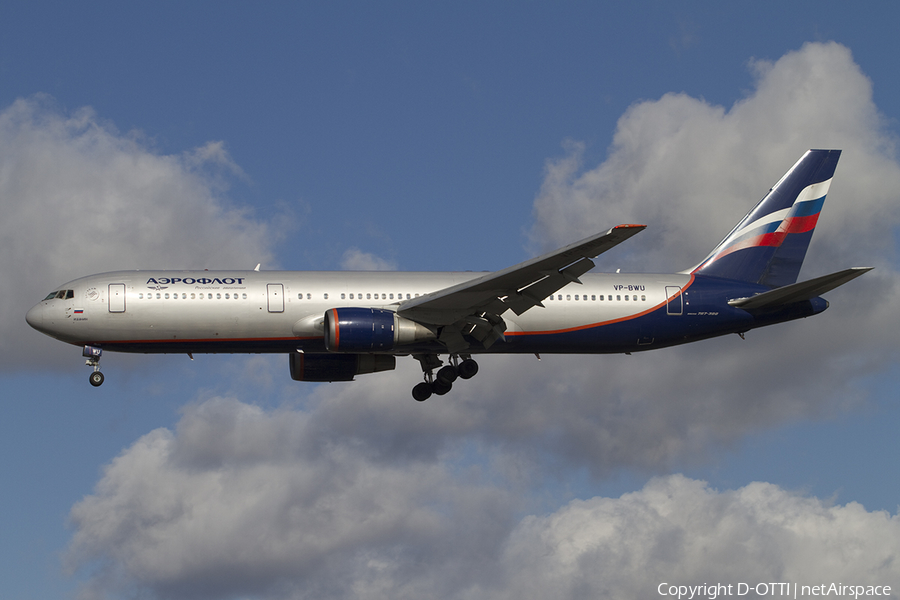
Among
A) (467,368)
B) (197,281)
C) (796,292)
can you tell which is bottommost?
(467,368)

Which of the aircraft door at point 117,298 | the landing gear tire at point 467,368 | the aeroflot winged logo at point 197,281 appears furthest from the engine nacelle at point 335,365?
the aircraft door at point 117,298

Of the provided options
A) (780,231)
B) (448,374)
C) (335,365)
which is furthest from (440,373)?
(780,231)

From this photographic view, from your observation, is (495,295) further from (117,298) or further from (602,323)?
(117,298)

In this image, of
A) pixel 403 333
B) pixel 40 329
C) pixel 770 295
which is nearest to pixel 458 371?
pixel 403 333

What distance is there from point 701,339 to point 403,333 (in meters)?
13.8

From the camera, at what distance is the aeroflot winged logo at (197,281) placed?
39.4 metres

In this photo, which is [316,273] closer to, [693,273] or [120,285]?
[120,285]

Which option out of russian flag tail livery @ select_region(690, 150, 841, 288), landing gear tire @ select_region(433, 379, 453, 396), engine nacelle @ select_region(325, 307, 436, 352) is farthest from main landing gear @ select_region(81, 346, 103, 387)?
russian flag tail livery @ select_region(690, 150, 841, 288)

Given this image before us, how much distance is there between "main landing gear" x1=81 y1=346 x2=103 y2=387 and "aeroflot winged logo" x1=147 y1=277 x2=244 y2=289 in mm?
3297

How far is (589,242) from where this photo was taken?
32844 millimetres

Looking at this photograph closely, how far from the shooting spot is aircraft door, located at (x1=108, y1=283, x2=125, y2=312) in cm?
3859

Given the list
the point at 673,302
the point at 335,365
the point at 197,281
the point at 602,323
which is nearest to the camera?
the point at 197,281

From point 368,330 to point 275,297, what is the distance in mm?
4145

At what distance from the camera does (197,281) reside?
39.8 metres
